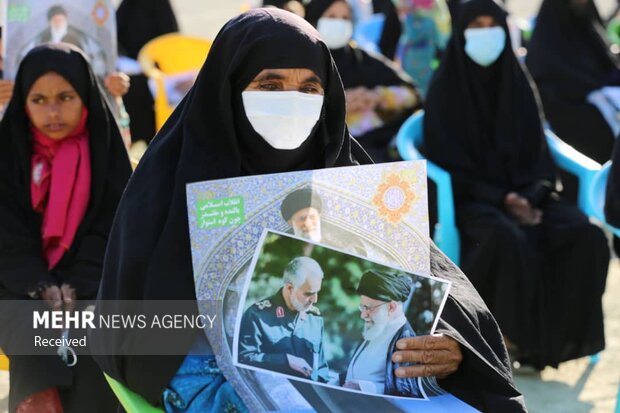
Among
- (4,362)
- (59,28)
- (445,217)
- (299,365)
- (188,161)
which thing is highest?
(59,28)

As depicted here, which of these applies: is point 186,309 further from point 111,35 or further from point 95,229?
point 111,35

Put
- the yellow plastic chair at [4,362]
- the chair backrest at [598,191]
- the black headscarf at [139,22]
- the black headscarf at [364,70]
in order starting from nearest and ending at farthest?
the yellow plastic chair at [4,362]
the chair backrest at [598,191]
the black headscarf at [364,70]
the black headscarf at [139,22]

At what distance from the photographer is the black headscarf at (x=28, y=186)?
10.7 feet

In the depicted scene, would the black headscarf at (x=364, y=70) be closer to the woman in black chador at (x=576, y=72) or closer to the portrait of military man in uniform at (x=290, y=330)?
the woman in black chador at (x=576, y=72)

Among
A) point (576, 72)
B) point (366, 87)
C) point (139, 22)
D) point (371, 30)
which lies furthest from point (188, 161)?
point (371, 30)

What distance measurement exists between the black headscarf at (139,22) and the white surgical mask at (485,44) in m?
3.43

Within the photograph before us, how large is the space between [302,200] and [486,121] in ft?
9.70

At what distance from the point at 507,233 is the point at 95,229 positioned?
178 cm

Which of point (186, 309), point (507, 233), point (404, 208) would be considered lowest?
point (507, 233)

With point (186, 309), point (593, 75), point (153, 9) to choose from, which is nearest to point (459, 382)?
point (186, 309)

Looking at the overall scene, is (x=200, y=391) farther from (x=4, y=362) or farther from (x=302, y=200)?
(x=4, y=362)

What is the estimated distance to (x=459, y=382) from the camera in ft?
7.49

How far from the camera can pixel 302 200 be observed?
2.13 m

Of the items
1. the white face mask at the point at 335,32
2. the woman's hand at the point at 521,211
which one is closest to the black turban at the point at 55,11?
the white face mask at the point at 335,32
